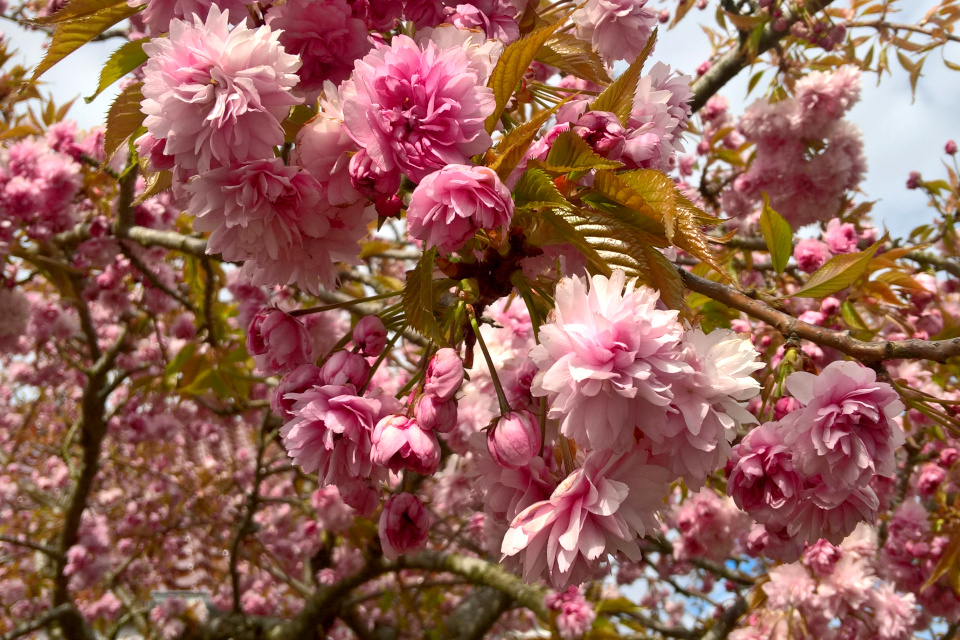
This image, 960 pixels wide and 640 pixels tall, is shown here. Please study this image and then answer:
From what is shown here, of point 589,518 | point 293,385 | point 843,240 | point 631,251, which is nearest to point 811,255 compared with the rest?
point 843,240

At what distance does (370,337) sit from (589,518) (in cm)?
42

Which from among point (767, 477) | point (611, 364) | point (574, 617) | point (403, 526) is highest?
point (611, 364)

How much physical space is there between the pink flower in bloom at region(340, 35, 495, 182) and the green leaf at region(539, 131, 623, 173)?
0.10 m

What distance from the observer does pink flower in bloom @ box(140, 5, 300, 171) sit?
78cm

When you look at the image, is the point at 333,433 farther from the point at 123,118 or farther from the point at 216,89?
the point at 123,118

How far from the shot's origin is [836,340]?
0.93 meters

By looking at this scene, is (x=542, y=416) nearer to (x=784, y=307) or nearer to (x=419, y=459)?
(x=419, y=459)

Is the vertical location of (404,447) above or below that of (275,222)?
below

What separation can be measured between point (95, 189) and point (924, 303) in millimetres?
3811

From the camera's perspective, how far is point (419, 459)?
82 cm

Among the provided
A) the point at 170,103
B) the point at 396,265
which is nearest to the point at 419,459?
the point at 170,103

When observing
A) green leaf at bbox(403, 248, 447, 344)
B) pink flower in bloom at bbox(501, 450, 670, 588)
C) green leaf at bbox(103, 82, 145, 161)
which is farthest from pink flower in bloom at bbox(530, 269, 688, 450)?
green leaf at bbox(103, 82, 145, 161)

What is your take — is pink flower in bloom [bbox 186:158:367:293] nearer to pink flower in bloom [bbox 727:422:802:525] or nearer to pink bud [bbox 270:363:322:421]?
pink bud [bbox 270:363:322:421]

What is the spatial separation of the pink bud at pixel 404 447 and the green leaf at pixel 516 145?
350mm
